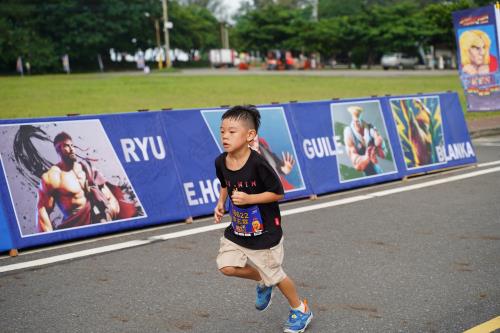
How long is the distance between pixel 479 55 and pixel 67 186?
49.3ft

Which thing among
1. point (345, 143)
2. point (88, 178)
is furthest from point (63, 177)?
point (345, 143)

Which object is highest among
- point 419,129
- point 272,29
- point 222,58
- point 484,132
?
point 272,29

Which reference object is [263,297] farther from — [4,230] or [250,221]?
[4,230]

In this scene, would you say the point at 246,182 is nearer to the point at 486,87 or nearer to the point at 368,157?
the point at 368,157

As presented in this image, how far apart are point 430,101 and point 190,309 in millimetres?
7862

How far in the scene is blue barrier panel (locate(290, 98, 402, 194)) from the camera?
9.39 m

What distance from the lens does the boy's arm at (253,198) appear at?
403 cm

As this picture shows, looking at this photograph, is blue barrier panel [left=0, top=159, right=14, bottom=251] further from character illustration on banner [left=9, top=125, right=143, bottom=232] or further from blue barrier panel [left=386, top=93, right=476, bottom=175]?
blue barrier panel [left=386, top=93, right=476, bottom=175]

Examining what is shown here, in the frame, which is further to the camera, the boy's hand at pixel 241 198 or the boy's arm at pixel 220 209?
the boy's arm at pixel 220 209

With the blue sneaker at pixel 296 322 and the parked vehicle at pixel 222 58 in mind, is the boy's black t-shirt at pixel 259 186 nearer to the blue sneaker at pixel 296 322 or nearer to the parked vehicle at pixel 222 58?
the blue sneaker at pixel 296 322

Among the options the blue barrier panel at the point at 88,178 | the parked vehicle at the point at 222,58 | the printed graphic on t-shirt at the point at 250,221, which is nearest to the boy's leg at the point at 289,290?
the printed graphic on t-shirt at the point at 250,221

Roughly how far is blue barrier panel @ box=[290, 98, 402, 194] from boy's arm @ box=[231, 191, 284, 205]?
16.7 ft

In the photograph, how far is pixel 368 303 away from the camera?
489cm

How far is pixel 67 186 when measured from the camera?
689 cm
